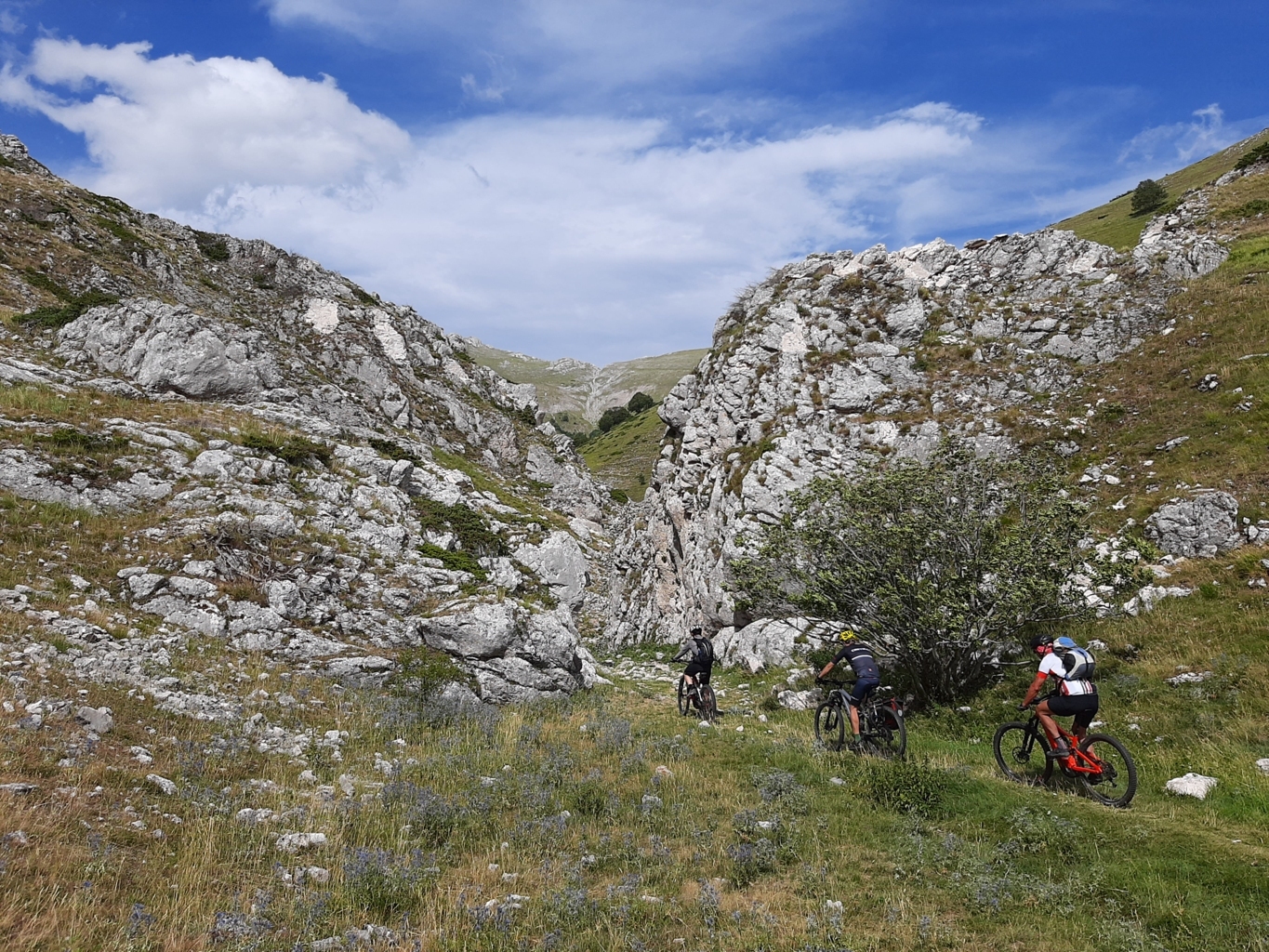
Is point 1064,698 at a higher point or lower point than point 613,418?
lower

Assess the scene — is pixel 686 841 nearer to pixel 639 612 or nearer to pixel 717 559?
pixel 717 559

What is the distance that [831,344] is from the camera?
3244 cm

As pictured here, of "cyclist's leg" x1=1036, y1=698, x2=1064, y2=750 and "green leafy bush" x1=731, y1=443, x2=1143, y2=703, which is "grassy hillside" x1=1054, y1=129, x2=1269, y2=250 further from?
"cyclist's leg" x1=1036, y1=698, x2=1064, y2=750

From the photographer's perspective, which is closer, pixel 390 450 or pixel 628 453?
pixel 390 450

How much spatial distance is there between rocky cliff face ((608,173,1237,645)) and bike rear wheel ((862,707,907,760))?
40.5 feet

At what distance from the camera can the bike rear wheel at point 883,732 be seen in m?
11.7

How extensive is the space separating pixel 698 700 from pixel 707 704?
0.36m

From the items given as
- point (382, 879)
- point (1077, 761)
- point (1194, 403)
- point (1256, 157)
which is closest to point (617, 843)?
point (382, 879)

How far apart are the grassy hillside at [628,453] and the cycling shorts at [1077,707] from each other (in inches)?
3022

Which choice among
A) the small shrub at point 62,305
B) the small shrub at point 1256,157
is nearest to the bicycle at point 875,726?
the small shrub at point 62,305

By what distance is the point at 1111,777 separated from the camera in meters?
9.41

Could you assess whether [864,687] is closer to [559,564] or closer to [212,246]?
[559,564]

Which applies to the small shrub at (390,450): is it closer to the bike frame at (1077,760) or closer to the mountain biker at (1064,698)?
the mountain biker at (1064,698)

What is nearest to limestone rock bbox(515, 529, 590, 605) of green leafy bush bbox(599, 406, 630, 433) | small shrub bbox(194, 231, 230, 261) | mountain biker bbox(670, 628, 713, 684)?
mountain biker bbox(670, 628, 713, 684)
